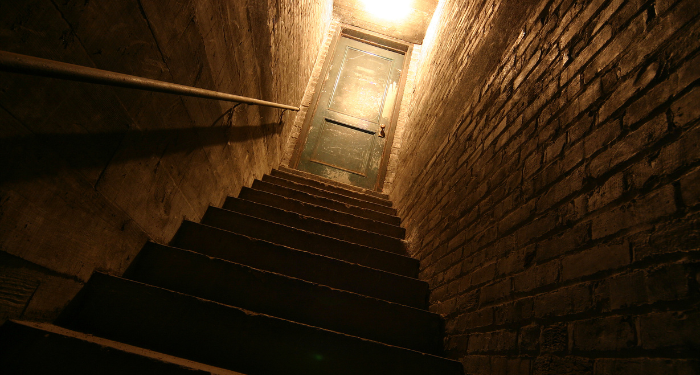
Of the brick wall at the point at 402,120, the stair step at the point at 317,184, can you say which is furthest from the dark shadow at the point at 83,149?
the brick wall at the point at 402,120

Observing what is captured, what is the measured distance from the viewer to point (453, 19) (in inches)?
158

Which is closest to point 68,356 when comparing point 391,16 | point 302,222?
point 302,222

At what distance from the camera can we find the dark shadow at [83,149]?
91cm

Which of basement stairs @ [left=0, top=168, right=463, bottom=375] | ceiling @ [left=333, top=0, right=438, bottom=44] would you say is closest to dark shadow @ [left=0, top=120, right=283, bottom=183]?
basement stairs @ [left=0, top=168, right=463, bottom=375]

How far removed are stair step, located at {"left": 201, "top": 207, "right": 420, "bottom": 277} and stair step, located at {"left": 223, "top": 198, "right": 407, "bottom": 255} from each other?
0.27 meters

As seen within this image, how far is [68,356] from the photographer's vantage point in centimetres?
104

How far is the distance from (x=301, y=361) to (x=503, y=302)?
93 centimetres

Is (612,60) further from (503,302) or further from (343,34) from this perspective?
(343,34)

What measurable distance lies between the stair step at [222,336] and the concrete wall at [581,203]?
1.47ft

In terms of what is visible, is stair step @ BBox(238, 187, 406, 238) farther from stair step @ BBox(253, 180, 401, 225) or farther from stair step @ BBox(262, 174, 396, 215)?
stair step @ BBox(262, 174, 396, 215)

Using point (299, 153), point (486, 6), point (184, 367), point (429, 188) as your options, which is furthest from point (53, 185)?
point (299, 153)

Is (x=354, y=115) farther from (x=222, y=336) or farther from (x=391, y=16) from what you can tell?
(x=222, y=336)

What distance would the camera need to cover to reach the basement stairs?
3.51 feet

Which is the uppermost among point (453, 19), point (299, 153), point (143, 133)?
point (453, 19)
